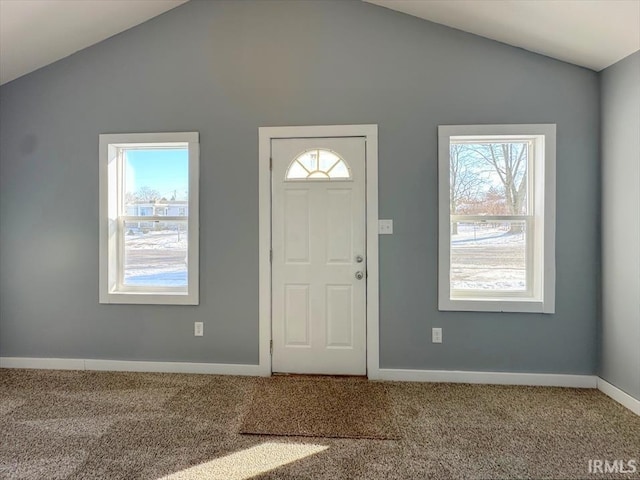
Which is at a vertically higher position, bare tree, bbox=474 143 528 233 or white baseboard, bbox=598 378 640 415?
bare tree, bbox=474 143 528 233

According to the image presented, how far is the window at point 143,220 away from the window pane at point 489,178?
2.36 m

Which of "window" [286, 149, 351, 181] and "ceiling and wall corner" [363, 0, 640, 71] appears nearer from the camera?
"ceiling and wall corner" [363, 0, 640, 71]

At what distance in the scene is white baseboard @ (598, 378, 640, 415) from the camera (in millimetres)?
2240

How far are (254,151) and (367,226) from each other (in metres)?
1.16

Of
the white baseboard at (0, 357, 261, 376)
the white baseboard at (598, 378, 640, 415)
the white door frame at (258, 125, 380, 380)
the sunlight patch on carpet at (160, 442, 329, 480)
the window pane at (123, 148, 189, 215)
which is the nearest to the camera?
the sunlight patch on carpet at (160, 442, 329, 480)

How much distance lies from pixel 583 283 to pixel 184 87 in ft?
12.1

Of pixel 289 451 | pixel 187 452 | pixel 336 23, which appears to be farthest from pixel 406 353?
pixel 336 23

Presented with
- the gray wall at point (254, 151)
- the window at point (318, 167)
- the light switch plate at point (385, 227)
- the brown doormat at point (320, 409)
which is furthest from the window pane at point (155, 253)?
the light switch plate at point (385, 227)

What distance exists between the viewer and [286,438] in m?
1.97

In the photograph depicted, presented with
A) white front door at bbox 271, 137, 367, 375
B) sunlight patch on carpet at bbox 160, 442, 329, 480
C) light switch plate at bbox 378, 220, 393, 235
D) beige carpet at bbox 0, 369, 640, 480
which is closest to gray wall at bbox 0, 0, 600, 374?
light switch plate at bbox 378, 220, 393, 235

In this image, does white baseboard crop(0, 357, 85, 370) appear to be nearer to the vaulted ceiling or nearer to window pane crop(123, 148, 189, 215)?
window pane crop(123, 148, 189, 215)

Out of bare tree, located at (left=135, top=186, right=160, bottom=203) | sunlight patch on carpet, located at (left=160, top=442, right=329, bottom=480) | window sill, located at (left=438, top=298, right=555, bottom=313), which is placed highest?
bare tree, located at (left=135, top=186, right=160, bottom=203)

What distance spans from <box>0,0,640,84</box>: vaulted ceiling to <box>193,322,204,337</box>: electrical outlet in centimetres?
262

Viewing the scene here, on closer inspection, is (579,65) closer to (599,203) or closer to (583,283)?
(599,203)
